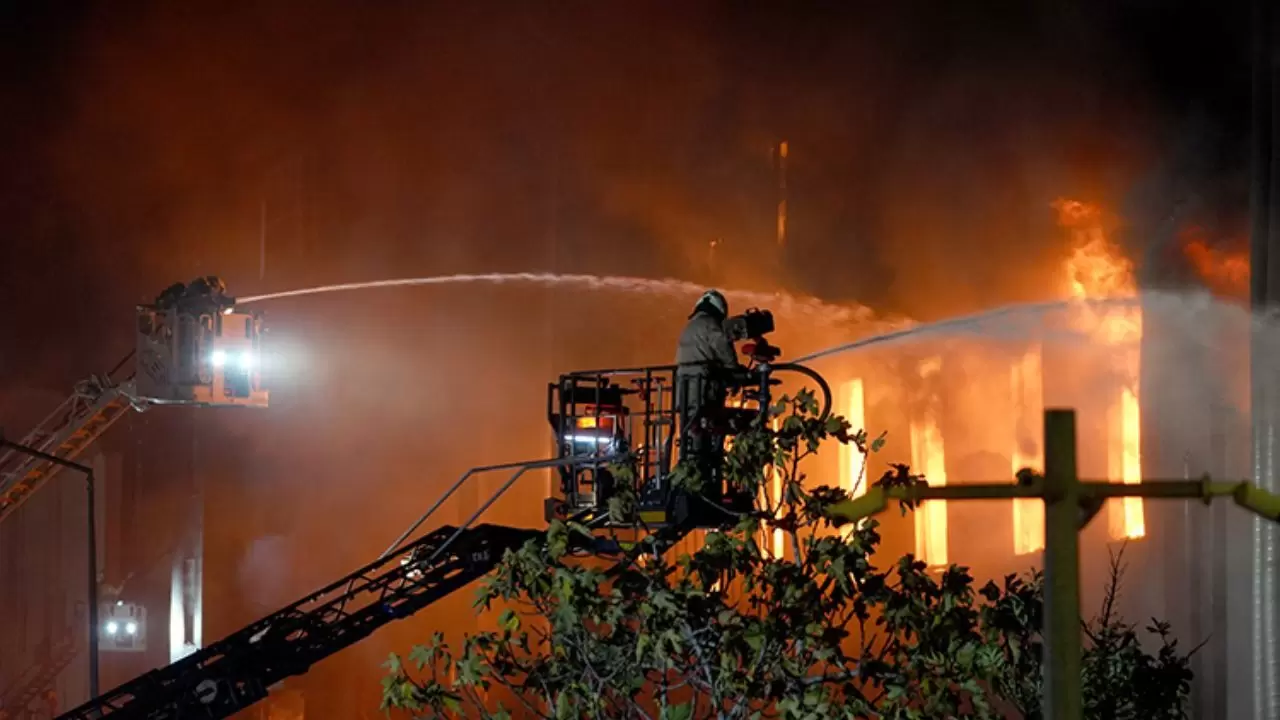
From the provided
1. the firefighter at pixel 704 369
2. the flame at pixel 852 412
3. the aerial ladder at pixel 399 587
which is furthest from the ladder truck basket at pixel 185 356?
the flame at pixel 852 412

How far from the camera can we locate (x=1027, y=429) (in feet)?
74.6

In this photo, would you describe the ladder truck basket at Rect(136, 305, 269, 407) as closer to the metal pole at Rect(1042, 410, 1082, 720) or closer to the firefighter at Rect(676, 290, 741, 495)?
the firefighter at Rect(676, 290, 741, 495)

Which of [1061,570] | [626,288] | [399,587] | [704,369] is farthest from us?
[626,288]

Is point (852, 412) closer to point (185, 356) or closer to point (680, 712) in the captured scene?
point (185, 356)

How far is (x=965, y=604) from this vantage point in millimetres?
6758

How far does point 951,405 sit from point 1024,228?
13.4 feet

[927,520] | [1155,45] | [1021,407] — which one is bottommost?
[927,520]

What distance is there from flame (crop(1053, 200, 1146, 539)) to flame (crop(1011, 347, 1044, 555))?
1.49 metres

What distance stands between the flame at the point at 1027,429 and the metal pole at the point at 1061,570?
19.6m

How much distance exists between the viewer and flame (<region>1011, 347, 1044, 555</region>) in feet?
73.3

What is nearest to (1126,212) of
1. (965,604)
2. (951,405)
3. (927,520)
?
(951,405)

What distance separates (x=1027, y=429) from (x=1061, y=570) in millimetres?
20435

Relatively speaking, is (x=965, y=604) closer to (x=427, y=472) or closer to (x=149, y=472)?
(x=427, y=472)

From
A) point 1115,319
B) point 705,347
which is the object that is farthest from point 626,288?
point 705,347
